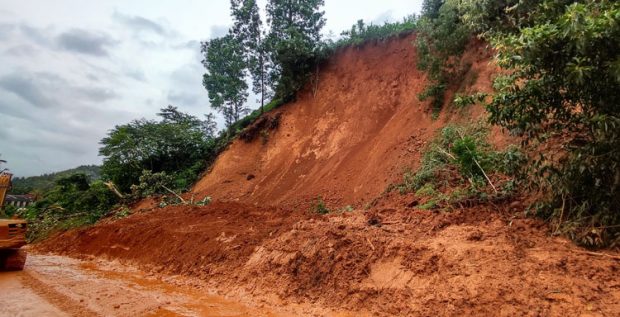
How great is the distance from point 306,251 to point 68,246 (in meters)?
10.7

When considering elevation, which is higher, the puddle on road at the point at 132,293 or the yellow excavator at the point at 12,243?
the yellow excavator at the point at 12,243

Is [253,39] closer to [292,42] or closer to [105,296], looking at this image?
[292,42]

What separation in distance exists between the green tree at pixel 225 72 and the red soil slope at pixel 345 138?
478 centimetres

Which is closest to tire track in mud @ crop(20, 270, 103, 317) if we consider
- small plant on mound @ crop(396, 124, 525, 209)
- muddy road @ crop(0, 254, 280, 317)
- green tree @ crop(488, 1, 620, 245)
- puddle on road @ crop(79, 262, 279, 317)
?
muddy road @ crop(0, 254, 280, 317)

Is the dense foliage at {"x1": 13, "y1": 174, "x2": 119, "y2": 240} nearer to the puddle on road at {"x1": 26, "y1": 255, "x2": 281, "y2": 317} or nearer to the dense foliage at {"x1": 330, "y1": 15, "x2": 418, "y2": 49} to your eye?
the puddle on road at {"x1": 26, "y1": 255, "x2": 281, "y2": 317}

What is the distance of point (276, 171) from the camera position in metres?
17.9

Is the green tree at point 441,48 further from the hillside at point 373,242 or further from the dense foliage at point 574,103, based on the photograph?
the dense foliage at point 574,103

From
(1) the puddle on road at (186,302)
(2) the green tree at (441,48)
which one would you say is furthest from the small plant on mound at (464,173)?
(1) the puddle on road at (186,302)

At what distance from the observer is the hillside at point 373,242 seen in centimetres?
457

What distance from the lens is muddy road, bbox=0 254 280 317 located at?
18.7 feet

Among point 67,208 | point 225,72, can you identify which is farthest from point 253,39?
point 67,208

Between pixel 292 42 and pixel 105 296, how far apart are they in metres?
15.0

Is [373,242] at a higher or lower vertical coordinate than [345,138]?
lower

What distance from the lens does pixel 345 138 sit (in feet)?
55.7
